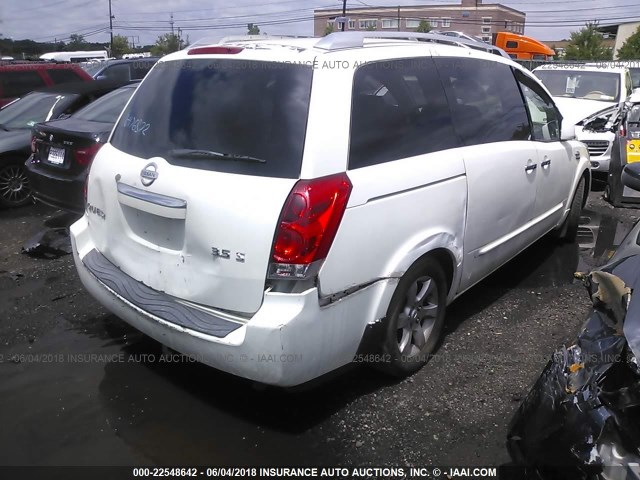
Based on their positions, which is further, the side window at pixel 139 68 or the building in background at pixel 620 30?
the building in background at pixel 620 30

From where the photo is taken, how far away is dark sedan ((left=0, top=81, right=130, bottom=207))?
23.2 feet

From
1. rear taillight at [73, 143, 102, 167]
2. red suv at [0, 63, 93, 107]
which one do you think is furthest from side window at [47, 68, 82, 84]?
rear taillight at [73, 143, 102, 167]

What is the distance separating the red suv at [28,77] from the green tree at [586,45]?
46312mm

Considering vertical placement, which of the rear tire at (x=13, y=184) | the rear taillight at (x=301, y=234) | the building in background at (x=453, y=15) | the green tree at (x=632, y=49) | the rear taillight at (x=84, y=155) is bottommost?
the rear tire at (x=13, y=184)

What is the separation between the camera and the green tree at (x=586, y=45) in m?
47.6

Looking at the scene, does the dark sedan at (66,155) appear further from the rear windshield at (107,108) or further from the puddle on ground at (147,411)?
the puddle on ground at (147,411)

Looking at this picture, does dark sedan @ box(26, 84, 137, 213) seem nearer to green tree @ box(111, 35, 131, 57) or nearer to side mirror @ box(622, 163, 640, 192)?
side mirror @ box(622, 163, 640, 192)

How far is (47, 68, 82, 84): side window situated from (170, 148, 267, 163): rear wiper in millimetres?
8450

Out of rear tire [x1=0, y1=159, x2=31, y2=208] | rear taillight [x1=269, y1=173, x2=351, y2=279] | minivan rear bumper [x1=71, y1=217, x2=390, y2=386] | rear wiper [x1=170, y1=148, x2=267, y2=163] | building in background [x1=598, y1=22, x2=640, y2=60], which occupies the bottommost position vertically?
rear tire [x1=0, y1=159, x2=31, y2=208]

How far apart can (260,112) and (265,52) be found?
14.2 inches

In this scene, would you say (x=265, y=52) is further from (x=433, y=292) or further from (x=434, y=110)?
(x=433, y=292)

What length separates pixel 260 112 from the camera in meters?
2.73

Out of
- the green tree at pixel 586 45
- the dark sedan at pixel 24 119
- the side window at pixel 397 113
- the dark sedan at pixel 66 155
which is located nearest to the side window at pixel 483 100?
the side window at pixel 397 113

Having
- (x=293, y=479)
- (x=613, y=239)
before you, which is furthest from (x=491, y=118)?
(x=613, y=239)
